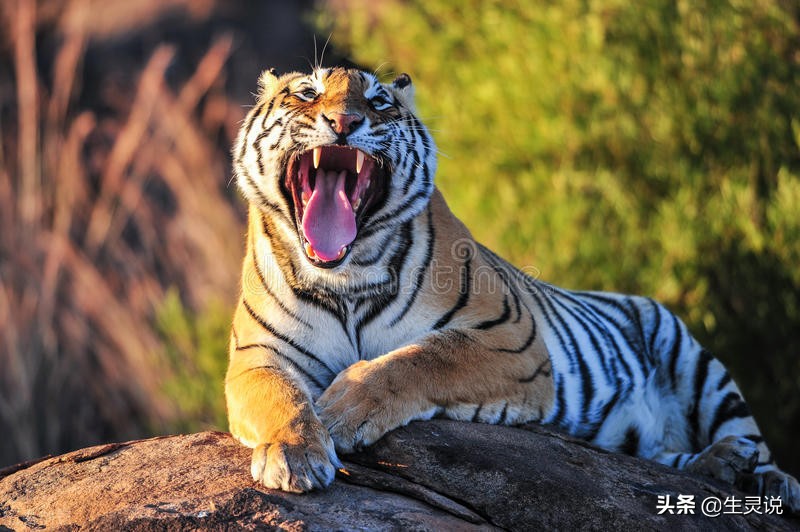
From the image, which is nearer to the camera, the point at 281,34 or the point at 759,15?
the point at 759,15

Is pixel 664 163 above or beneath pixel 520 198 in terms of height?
above

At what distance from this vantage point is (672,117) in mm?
7027

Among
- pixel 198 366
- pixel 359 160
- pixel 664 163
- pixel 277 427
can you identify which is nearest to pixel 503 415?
pixel 277 427

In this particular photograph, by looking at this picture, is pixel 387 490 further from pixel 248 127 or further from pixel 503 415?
pixel 248 127

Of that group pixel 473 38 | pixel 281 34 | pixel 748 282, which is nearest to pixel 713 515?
pixel 748 282

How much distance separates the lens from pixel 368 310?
377 cm

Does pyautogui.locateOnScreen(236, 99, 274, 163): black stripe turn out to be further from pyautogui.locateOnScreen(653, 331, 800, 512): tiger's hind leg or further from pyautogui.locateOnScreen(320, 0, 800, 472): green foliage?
pyautogui.locateOnScreen(320, 0, 800, 472): green foliage

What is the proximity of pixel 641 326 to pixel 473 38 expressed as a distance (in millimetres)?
3735

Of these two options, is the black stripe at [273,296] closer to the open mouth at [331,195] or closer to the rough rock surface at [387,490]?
the open mouth at [331,195]

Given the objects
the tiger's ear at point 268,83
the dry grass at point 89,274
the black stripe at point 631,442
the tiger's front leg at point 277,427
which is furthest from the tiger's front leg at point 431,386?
the dry grass at point 89,274

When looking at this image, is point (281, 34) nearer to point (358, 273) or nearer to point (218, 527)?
point (358, 273)

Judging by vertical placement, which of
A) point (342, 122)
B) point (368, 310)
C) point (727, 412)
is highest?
point (342, 122)

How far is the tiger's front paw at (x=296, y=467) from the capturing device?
303 centimetres

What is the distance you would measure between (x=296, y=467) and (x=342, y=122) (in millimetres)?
1195
